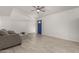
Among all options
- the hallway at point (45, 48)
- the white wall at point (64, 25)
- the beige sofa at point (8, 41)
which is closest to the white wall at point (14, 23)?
the white wall at point (64, 25)

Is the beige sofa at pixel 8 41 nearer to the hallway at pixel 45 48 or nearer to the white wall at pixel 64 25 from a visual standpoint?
the hallway at pixel 45 48

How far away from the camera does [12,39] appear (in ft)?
15.9

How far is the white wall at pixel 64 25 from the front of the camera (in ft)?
21.5

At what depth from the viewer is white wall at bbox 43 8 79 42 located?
6.57m

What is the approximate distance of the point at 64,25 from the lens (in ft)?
24.8

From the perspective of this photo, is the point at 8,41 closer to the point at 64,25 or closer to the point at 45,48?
the point at 45,48

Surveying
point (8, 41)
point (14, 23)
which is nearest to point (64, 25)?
point (8, 41)

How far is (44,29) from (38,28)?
2129 millimetres

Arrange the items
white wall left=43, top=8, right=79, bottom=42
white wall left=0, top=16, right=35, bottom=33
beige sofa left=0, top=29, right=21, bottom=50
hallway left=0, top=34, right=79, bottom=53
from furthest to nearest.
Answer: white wall left=0, top=16, right=35, bottom=33 → white wall left=43, top=8, right=79, bottom=42 → beige sofa left=0, top=29, right=21, bottom=50 → hallway left=0, top=34, right=79, bottom=53

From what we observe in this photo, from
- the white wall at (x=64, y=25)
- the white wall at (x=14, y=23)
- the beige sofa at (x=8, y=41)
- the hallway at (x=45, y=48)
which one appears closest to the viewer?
the hallway at (x=45, y=48)

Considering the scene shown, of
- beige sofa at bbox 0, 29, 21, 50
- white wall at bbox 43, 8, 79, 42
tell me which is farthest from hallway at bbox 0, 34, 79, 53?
white wall at bbox 43, 8, 79, 42

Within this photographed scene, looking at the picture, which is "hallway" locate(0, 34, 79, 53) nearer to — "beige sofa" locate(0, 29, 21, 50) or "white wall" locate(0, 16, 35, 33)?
"beige sofa" locate(0, 29, 21, 50)

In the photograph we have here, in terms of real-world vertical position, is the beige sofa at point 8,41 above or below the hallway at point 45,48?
above
